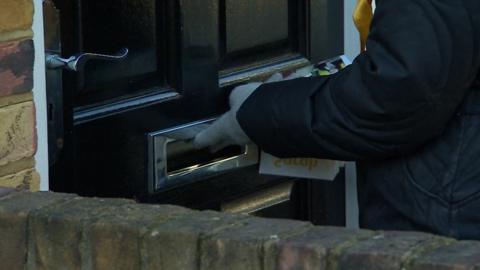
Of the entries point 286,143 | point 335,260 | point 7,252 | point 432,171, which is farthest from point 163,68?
point 335,260

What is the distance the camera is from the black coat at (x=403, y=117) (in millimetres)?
2207

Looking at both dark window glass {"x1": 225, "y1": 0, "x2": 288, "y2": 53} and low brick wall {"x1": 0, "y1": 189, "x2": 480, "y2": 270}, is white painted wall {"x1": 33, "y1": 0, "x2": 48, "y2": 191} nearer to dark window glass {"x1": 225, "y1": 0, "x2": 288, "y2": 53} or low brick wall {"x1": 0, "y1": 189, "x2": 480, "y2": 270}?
low brick wall {"x1": 0, "y1": 189, "x2": 480, "y2": 270}

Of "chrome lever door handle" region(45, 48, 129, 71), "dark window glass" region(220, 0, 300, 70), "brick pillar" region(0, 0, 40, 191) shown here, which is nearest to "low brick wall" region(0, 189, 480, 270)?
"brick pillar" region(0, 0, 40, 191)

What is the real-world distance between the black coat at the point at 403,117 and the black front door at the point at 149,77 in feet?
1.59

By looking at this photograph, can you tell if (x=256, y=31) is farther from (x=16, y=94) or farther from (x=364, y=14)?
(x=16, y=94)

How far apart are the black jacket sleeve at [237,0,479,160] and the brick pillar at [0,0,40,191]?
0.49 m

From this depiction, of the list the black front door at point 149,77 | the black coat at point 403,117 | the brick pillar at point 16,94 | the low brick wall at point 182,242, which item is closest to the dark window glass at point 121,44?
the black front door at point 149,77

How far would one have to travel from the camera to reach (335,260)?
1691 mm

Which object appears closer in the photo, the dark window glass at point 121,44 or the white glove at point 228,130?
the white glove at point 228,130

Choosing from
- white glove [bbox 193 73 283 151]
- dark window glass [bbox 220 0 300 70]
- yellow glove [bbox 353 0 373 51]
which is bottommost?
white glove [bbox 193 73 283 151]

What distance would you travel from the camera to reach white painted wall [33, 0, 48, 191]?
254 cm

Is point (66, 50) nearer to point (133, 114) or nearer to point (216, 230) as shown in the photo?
point (133, 114)

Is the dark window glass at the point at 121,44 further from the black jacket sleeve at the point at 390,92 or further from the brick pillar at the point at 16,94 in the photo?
the black jacket sleeve at the point at 390,92

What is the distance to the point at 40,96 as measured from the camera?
8.43ft
